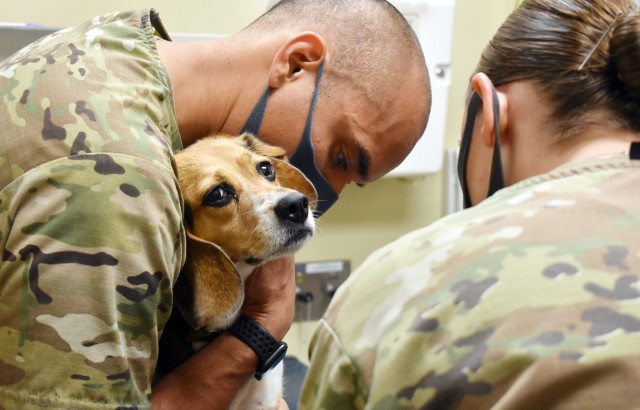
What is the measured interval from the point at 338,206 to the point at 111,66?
153cm

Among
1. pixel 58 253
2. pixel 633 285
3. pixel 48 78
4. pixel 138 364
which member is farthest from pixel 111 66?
pixel 633 285

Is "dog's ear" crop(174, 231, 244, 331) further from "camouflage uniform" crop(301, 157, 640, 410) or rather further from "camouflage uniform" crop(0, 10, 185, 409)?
"camouflage uniform" crop(301, 157, 640, 410)

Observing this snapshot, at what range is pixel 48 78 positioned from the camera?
0.91 m

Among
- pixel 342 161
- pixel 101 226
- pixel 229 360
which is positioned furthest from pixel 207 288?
pixel 342 161

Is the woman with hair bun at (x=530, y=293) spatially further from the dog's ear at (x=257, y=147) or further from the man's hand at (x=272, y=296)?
the dog's ear at (x=257, y=147)

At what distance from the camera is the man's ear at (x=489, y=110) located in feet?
2.98

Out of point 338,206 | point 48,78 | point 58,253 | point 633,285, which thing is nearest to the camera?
point 633,285

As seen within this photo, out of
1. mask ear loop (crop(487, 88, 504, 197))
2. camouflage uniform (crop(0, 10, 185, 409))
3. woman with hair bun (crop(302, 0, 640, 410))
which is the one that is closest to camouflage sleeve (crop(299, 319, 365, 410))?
woman with hair bun (crop(302, 0, 640, 410))

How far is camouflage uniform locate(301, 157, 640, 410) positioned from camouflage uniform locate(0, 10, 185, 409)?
0.28 meters

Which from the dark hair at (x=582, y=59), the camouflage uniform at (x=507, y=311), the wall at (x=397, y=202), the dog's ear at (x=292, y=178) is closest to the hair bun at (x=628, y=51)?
the dark hair at (x=582, y=59)

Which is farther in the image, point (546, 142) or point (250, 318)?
point (250, 318)

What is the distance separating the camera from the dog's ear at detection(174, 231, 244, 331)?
1099 millimetres

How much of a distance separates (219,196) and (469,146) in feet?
1.59

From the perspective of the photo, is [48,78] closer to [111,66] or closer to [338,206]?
[111,66]
